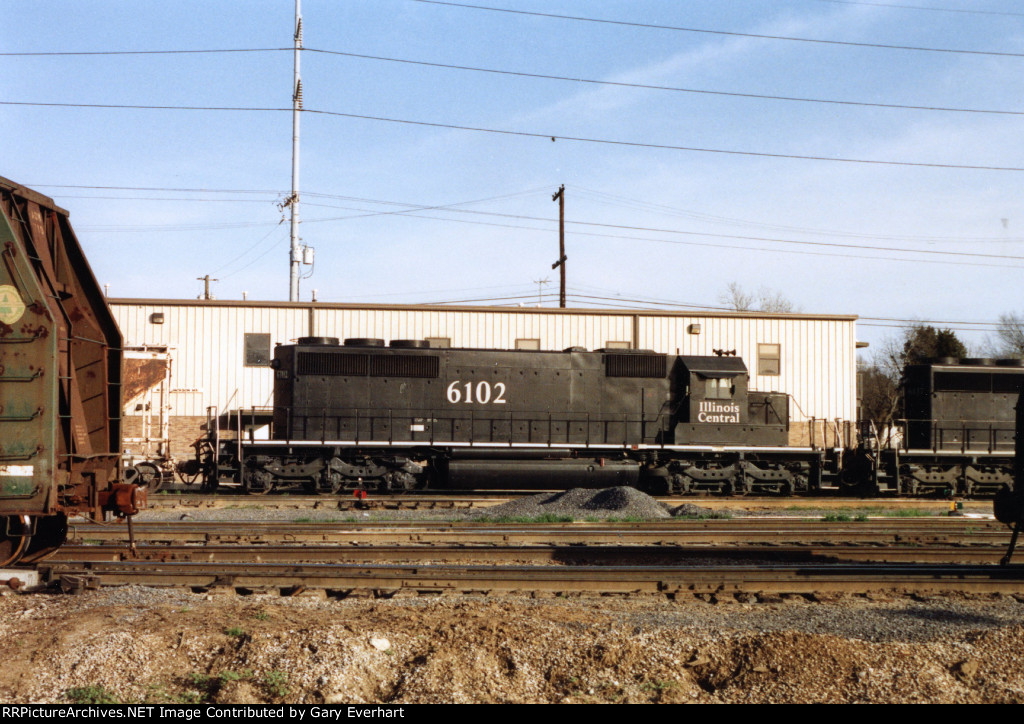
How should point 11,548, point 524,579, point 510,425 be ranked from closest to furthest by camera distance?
point 11,548 < point 524,579 < point 510,425

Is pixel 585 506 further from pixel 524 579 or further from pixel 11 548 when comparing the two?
pixel 11 548

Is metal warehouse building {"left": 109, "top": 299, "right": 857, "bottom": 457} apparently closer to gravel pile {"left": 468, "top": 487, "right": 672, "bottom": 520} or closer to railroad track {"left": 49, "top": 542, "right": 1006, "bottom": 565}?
gravel pile {"left": 468, "top": 487, "right": 672, "bottom": 520}

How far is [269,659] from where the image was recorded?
559 cm

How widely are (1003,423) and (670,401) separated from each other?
8685mm

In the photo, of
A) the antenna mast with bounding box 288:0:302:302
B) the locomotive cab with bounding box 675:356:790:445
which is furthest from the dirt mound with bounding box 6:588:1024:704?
the antenna mast with bounding box 288:0:302:302

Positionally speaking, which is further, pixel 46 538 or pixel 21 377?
pixel 46 538

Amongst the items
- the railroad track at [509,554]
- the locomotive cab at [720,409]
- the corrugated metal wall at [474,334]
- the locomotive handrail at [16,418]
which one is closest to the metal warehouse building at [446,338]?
the corrugated metal wall at [474,334]

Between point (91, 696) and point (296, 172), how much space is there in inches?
1168

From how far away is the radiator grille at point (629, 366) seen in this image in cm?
1984

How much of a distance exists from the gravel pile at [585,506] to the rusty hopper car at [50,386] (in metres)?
7.37

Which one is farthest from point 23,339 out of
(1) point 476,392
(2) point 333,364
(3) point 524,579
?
(1) point 476,392

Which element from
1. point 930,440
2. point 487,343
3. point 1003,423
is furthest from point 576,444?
point 1003,423

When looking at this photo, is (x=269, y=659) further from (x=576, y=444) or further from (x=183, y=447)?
(x=183, y=447)

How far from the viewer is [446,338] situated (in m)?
25.0
